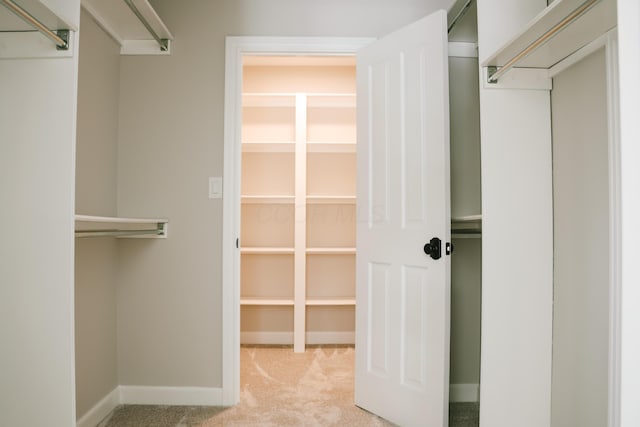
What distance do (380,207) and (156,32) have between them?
1606mm

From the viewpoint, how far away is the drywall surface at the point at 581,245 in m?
1.54

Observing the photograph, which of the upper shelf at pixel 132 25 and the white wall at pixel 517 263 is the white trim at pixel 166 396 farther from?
the upper shelf at pixel 132 25

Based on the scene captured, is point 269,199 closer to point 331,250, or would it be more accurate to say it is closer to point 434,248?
point 331,250

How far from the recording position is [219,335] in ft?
8.54

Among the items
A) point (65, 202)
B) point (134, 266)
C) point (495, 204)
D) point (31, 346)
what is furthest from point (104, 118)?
point (495, 204)

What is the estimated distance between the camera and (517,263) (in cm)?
183

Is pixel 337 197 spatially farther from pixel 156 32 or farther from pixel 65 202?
pixel 65 202

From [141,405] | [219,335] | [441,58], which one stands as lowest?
[141,405]

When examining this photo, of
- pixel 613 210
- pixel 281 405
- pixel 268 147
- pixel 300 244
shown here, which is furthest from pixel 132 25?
pixel 613 210

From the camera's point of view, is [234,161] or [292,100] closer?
[234,161]

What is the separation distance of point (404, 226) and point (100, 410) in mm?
1886

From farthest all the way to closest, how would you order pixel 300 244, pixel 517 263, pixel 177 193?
pixel 300 244
pixel 177 193
pixel 517 263

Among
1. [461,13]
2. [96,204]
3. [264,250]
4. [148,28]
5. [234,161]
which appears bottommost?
[264,250]

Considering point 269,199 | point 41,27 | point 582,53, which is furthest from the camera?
point 269,199
